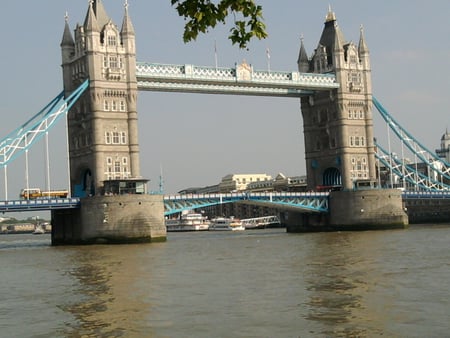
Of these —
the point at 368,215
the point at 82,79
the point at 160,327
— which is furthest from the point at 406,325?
the point at 368,215

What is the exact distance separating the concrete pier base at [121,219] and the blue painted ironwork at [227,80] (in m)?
11.9

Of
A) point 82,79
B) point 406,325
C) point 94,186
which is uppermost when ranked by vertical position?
point 82,79

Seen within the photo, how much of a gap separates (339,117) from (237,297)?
59.7 meters

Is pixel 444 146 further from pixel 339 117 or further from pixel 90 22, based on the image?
pixel 90 22

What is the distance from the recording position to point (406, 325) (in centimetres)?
1905

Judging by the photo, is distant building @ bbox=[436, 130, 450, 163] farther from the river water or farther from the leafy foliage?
the leafy foliage

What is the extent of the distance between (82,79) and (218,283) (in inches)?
1707

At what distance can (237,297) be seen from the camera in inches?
A: 977

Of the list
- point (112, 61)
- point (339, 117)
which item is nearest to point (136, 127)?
point (112, 61)

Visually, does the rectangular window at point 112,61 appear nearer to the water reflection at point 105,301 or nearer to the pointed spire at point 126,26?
the pointed spire at point 126,26

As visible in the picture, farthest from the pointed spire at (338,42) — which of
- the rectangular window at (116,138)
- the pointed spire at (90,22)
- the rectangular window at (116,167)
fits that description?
the rectangular window at (116,167)

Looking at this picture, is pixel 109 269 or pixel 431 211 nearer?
pixel 109 269

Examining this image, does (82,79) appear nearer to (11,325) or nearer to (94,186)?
(94,186)

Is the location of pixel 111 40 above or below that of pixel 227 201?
above
